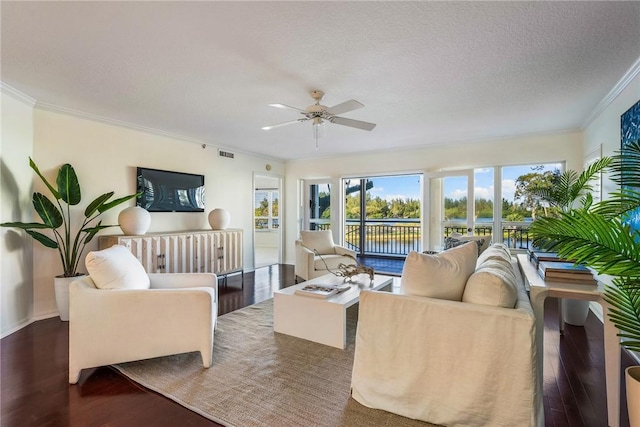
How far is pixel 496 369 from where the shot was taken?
1570 millimetres

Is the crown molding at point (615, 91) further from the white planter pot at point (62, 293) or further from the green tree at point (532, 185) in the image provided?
the white planter pot at point (62, 293)

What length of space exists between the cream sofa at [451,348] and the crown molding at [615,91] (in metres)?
2.20

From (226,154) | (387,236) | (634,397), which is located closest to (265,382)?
(634,397)

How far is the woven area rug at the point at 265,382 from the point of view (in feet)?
5.88

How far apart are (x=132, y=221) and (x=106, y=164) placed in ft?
2.89

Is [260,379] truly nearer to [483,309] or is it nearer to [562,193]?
[483,309]

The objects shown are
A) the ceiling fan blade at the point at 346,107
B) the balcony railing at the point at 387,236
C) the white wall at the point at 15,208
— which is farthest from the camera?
the balcony railing at the point at 387,236

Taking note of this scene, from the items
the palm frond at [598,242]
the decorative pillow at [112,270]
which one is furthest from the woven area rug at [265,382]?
the palm frond at [598,242]

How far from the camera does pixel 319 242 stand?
17.1 ft

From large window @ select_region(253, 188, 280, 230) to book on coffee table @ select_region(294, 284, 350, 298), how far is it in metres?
6.36

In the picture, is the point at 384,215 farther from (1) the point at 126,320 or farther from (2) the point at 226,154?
(1) the point at 126,320

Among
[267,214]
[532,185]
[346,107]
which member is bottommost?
[267,214]

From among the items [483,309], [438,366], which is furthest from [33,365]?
[483,309]

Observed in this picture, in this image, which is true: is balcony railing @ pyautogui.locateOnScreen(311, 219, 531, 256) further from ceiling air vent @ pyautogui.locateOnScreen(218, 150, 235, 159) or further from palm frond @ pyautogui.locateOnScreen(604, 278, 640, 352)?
palm frond @ pyautogui.locateOnScreen(604, 278, 640, 352)
